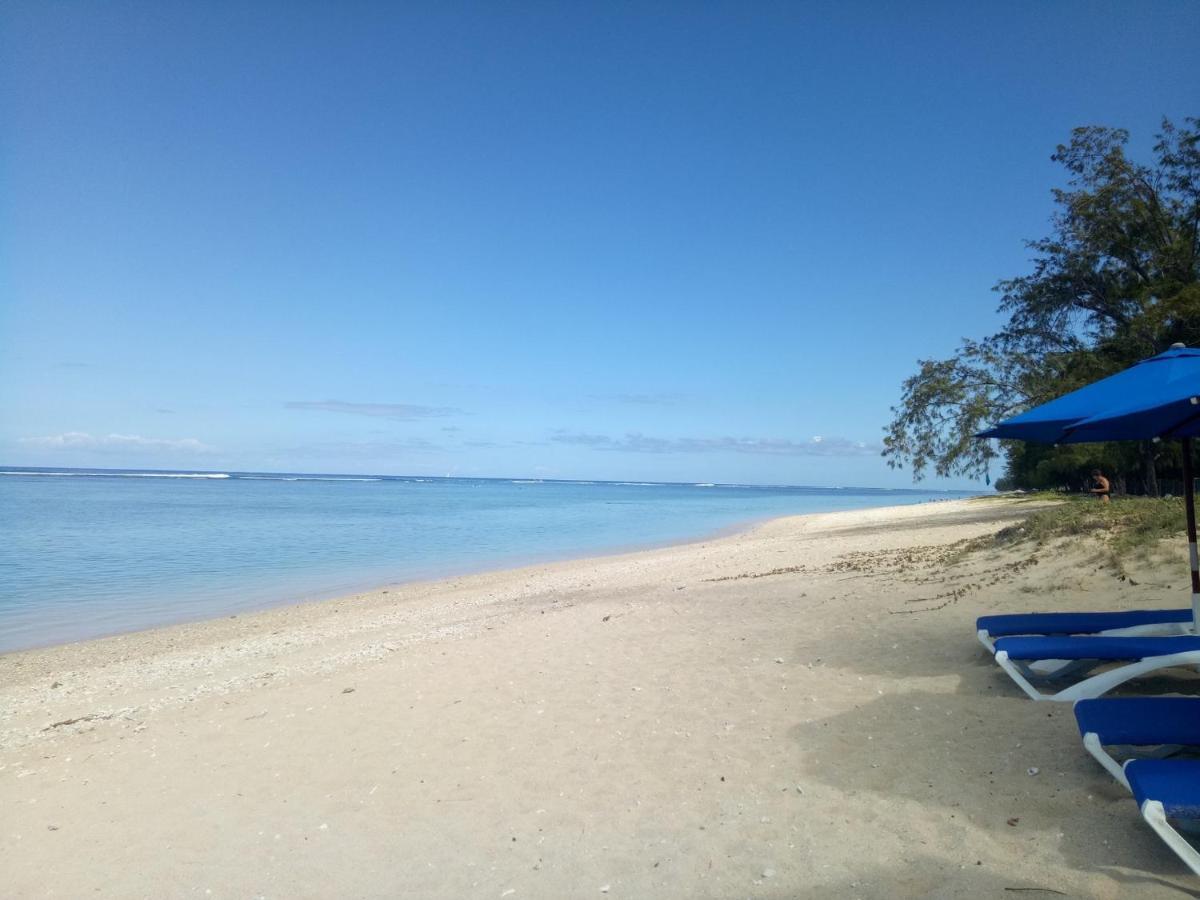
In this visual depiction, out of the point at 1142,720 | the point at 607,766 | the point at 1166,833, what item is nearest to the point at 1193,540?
the point at 1142,720

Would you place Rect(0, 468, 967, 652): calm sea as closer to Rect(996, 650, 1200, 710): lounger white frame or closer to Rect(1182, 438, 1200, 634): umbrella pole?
Rect(996, 650, 1200, 710): lounger white frame

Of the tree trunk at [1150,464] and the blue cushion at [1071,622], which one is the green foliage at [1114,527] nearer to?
the blue cushion at [1071,622]

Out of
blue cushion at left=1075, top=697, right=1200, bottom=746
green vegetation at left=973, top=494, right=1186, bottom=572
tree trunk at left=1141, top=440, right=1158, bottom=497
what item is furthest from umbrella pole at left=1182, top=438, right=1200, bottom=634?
tree trunk at left=1141, top=440, right=1158, bottom=497

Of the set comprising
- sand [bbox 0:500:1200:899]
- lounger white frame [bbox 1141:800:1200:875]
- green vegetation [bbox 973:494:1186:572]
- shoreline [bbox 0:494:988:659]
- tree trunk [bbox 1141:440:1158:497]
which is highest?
tree trunk [bbox 1141:440:1158:497]

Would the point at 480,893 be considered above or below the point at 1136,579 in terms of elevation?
below

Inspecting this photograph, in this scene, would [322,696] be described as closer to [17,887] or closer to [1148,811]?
[17,887]

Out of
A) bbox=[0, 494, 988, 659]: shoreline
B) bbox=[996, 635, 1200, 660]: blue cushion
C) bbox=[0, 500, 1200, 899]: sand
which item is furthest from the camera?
bbox=[0, 494, 988, 659]: shoreline

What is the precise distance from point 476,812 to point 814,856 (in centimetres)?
Result: 205

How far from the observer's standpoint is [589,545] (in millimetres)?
27562

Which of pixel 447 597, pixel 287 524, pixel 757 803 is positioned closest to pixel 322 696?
pixel 757 803

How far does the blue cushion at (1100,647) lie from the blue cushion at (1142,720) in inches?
44.0

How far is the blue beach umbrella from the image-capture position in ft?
14.3

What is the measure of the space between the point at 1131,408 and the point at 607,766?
4.03m

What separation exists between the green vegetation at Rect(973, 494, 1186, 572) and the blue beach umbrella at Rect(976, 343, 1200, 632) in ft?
10.7
